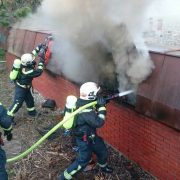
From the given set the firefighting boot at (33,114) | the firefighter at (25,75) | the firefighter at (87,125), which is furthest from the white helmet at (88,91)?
the firefighting boot at (33,114)

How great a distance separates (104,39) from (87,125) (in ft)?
5.55

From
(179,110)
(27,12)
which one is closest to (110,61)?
(179,110)

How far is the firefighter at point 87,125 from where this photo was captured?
5293mm

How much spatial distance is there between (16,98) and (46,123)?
92cm

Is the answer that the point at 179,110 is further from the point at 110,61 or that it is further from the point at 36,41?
the point at 36,41

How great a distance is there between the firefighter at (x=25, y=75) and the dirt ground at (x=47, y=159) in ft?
1.17

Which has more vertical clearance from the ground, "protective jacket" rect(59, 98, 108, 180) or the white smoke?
the white smoke

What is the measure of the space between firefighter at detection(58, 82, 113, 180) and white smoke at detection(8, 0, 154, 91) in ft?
2.56

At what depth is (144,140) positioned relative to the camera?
5621 mm

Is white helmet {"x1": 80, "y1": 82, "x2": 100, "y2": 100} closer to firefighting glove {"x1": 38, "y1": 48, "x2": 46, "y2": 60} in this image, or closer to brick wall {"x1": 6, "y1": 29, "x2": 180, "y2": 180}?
brick wall {"x1": 6, "y1": 29, "x2": 180, "y2": 180}

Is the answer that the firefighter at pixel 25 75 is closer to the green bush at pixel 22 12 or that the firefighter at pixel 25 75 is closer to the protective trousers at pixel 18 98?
the protective trousers at pixel 18 98

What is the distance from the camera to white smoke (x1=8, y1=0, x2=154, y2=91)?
5.77 metres

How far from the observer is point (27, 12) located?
14477 millimetres

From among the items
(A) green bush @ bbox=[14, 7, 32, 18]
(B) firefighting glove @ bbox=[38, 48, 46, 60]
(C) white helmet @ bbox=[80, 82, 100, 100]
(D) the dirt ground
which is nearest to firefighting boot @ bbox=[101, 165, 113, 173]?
(D) the dirt ground
